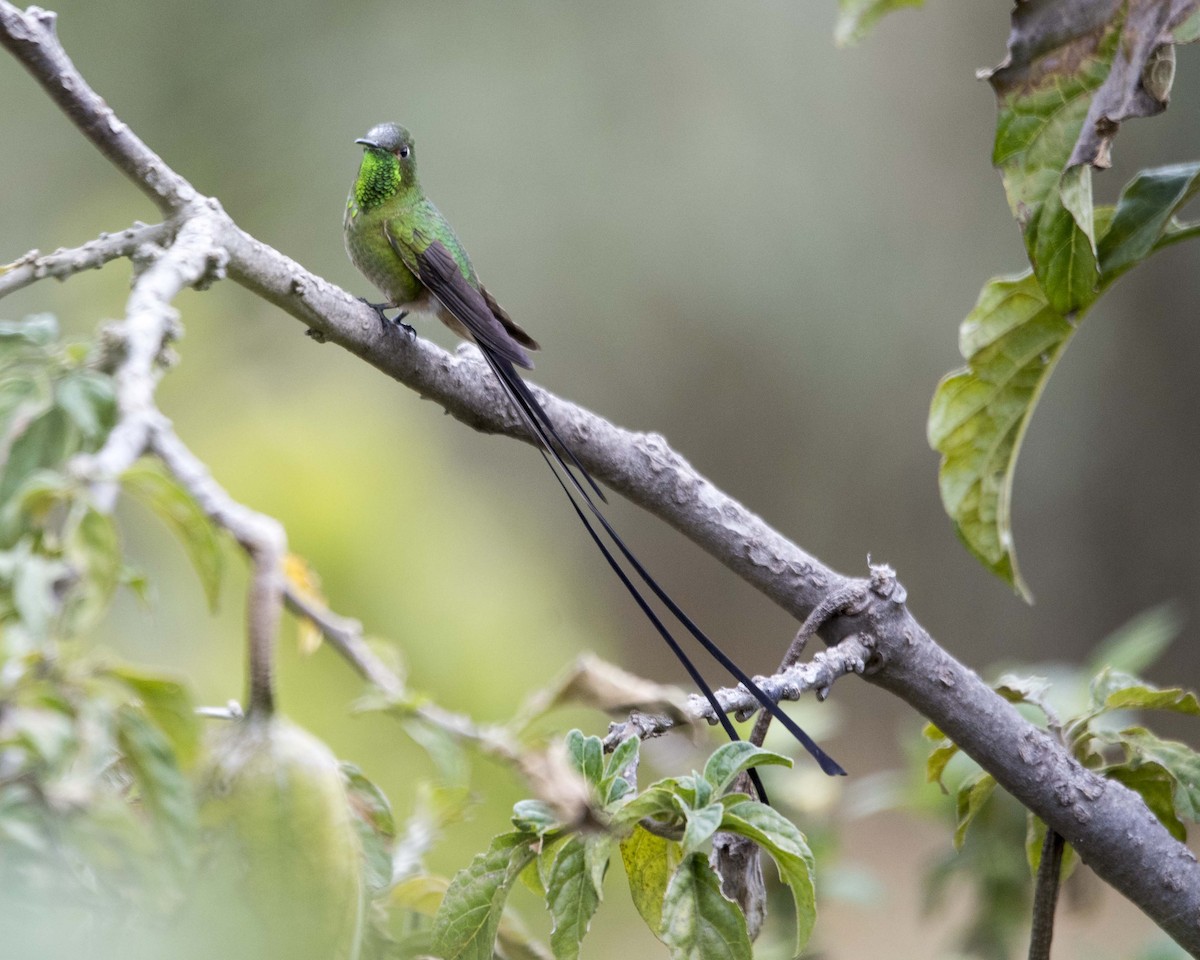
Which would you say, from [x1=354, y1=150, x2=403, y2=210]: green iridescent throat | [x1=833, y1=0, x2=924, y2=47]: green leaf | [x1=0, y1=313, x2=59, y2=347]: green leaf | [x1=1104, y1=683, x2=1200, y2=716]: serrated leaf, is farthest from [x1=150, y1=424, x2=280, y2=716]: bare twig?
[x1=354, y1=150, x2=403, y2=210]: green iridescent throat

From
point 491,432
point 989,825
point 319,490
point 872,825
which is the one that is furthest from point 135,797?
point 872,825

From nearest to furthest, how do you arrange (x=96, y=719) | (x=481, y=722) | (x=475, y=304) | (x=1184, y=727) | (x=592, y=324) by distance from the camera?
(x=96, y=719)
(x=475, y=304)
(x=481, y=722)
(x=1184, y=727)
(x=592, y=324)

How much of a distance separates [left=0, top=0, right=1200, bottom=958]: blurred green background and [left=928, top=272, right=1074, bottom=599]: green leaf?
3.05 metres

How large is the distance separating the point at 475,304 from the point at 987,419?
62 centimetres

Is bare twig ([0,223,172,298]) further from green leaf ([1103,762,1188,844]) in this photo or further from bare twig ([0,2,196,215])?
green leaf ([1103,762,1188,844])

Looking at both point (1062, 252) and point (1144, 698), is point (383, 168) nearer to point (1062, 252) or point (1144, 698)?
point (1062, 252)

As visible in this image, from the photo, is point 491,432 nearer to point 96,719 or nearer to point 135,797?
point 135,797

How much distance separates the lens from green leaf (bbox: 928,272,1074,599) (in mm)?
1094

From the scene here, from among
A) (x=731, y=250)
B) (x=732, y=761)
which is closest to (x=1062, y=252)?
(x=732, y=761)

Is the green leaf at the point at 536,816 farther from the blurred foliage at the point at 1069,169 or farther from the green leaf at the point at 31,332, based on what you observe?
the blurred foliage at the point at 1069,169

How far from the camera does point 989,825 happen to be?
55.8 inches

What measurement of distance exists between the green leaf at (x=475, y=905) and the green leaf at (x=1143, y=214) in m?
0.74

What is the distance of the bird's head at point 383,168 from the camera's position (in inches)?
63.7

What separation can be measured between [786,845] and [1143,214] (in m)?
0.71
